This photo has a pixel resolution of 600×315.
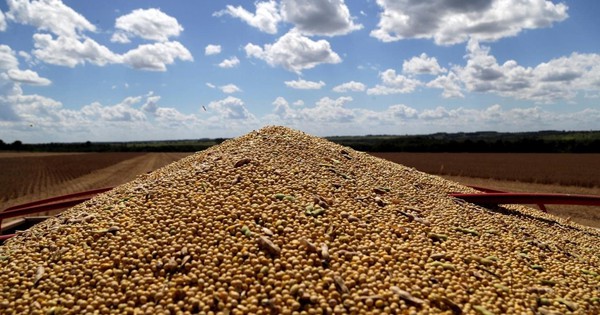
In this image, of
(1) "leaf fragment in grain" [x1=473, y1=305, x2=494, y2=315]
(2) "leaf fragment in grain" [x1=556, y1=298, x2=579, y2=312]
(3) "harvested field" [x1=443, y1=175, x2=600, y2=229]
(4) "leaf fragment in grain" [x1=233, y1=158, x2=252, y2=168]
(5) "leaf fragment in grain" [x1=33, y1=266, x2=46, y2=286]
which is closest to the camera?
(1) "leaf fragment in grain" [x1=473, y1=305, x2=494, y2=315]

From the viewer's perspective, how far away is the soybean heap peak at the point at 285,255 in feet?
8.11

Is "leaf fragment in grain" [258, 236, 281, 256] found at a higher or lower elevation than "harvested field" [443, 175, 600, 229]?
higher

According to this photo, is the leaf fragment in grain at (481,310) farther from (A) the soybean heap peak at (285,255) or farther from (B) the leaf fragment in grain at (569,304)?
(B) the leaf fragment in grain at (569,304)

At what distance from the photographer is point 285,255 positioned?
2.79 m

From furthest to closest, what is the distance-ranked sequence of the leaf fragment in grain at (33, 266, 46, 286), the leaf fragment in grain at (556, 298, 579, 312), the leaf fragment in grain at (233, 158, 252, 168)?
the leaf fragment in grain at (233, 158, 252, 168), the leaf fragment in grain at (33, 266, 46, 286), the leaf fragment in grain at (556, 298, 579, 312)

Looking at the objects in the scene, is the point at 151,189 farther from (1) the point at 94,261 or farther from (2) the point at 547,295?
(2) the point at 547,295

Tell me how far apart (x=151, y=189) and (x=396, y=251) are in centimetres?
262

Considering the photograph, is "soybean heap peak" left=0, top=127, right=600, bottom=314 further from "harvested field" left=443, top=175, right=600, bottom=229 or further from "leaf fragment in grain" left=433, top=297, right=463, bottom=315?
"harvested field" left=443, top=175, right=600, bottom=229

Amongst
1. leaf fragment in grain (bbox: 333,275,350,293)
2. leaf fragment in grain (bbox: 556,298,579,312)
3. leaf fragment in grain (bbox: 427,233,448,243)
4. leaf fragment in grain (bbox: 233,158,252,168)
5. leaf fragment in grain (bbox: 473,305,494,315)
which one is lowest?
A: leaf fragment in grain (bbox: 556,298,579,312)

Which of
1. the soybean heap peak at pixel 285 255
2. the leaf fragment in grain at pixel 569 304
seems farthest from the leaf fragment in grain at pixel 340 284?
the leaf fragment in grain at pixel 569 304

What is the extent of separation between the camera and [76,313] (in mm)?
2410

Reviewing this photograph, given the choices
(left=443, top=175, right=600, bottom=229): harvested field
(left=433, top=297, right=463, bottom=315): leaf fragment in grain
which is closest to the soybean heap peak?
(left=433, top=297, right=463, bottom=315): leaf fragment in grain

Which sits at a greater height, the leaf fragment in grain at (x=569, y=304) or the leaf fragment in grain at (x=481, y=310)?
the leaf fragment in grain at (x=481, y=310)

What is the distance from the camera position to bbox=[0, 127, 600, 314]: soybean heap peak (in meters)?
2.47
